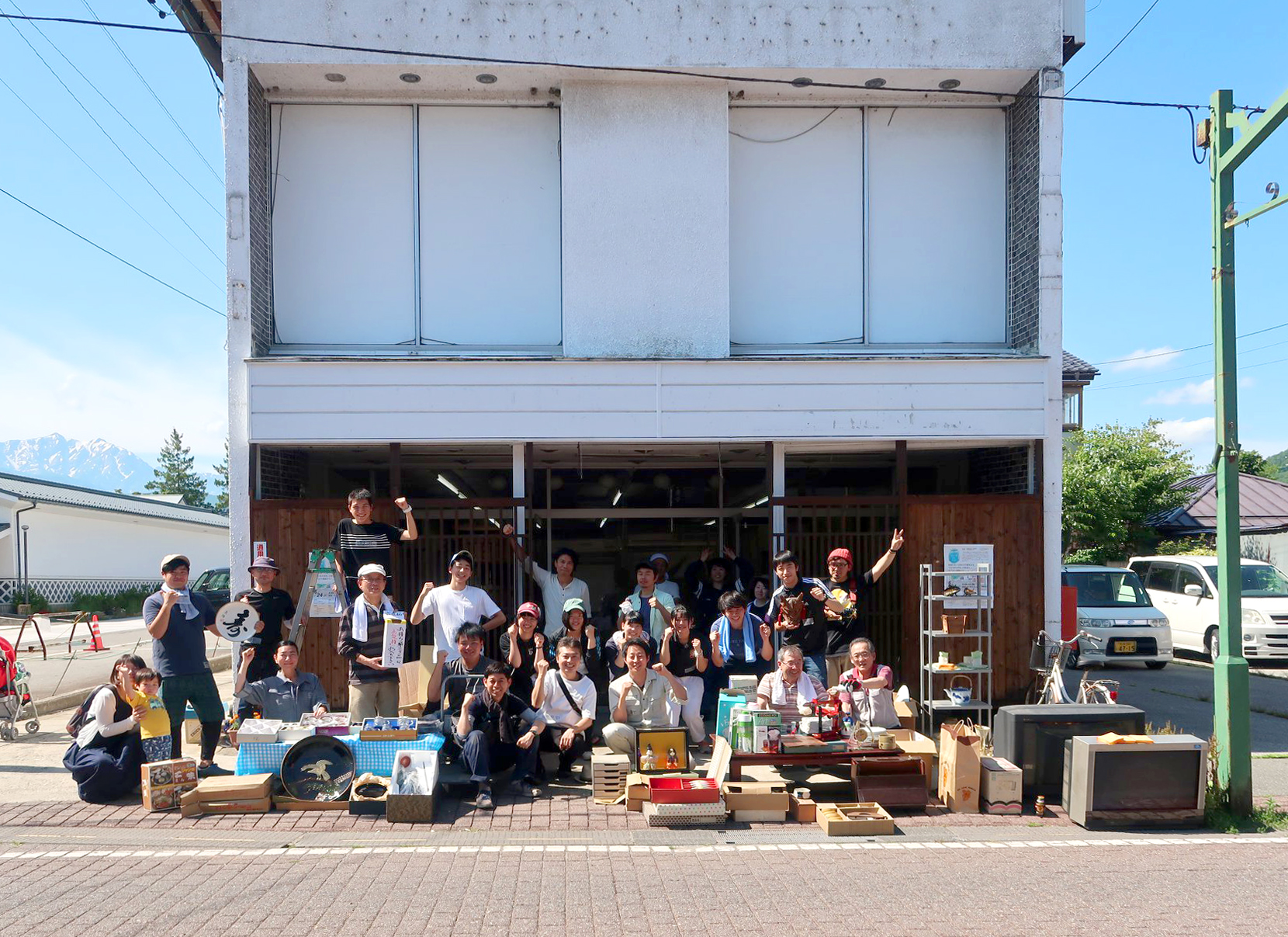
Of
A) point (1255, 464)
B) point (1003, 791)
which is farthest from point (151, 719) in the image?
point (1255, 464)

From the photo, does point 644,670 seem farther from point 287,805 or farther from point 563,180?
point 563,180

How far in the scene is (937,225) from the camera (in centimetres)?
1198

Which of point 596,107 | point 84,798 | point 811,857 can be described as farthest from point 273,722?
point 596,107

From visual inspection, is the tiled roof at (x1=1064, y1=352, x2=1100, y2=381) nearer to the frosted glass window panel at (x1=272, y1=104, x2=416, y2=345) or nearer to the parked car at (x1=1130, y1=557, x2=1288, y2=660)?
the parked car at (x1=1130, y1=557, x2=1288, y2=660)

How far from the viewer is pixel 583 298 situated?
11.2 metres

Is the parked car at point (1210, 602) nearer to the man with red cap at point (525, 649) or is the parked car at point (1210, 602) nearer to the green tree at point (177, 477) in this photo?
the man with red cap at point (525, 649)

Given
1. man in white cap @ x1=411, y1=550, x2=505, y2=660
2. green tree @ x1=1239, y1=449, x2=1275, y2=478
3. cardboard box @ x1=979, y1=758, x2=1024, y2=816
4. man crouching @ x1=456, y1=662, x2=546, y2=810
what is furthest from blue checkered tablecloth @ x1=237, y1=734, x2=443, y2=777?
green tree @ x1=1239, y1=449, x2=1275, y2=478

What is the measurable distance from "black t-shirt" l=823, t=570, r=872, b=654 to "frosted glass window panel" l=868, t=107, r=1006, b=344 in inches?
131

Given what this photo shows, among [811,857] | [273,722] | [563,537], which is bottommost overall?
[811,857]

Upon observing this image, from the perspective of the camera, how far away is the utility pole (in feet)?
25.2

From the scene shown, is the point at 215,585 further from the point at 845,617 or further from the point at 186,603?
the point at 845,617

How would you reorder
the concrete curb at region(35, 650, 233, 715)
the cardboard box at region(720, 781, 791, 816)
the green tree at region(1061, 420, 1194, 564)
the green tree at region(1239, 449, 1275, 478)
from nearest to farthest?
1. the cardboard box at region(720, 781, 791, 816)
2. the concrete curb at region(35, 650, 233, 715)
3. the green tree at region(1061, 420, 1194, 564)
4. the green tree at region(1239, 449, 1275, 478)

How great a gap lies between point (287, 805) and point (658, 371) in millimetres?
5552

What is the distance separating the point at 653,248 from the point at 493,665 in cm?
512
